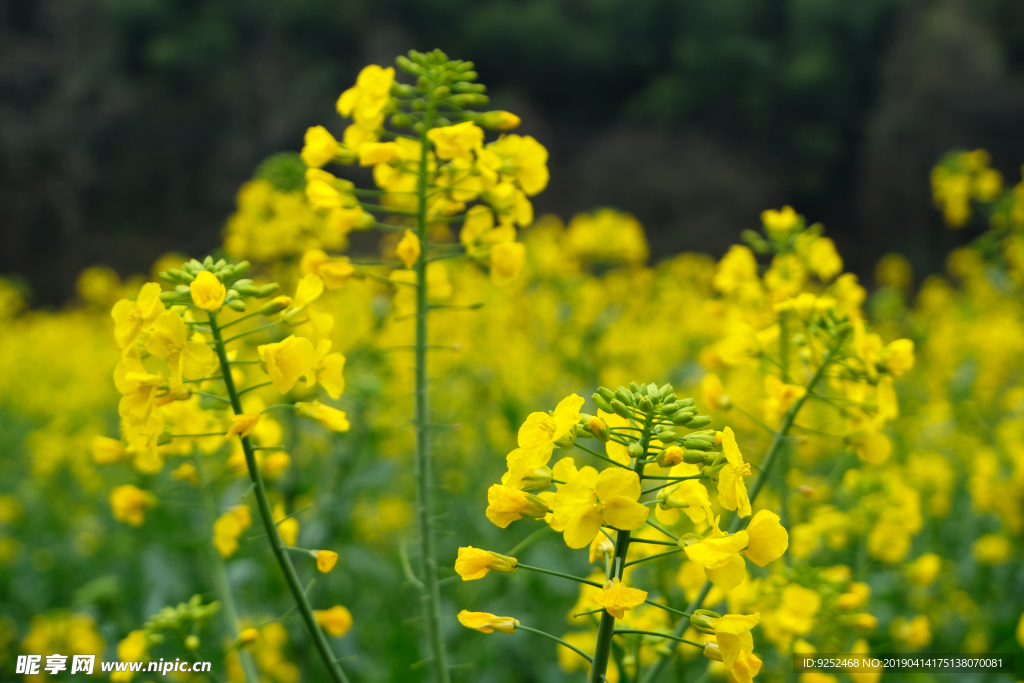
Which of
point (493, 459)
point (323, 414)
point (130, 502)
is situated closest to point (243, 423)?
point (323, 414)

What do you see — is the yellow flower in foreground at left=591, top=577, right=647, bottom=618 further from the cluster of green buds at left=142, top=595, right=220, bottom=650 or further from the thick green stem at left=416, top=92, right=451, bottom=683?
the cluster of green buds at left=142, top=595, right=220, bottom=650

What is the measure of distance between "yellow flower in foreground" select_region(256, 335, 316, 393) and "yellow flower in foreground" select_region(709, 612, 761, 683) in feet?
2.30

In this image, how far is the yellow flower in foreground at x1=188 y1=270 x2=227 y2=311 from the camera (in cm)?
101

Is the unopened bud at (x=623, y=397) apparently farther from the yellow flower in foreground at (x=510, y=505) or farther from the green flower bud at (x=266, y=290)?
the green flower bud at (x=266, y=290)

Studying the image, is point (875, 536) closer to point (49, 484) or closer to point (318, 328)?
point (318, 328)

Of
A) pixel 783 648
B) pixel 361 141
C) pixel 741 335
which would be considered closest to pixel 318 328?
pixel 361 141

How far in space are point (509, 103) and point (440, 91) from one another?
16.0m

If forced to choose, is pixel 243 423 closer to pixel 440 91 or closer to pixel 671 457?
pixel 671 457

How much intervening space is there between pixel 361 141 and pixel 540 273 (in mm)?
3176

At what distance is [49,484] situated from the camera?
190 inches

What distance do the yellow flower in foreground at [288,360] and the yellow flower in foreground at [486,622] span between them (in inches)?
17.4

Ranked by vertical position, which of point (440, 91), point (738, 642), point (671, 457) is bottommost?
point (738, 642)

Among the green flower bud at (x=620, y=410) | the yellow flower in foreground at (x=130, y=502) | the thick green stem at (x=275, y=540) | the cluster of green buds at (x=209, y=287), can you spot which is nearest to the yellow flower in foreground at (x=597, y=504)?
the green flower bud at (x=620, y=410)

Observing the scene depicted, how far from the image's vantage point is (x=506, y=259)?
1.49 meters
